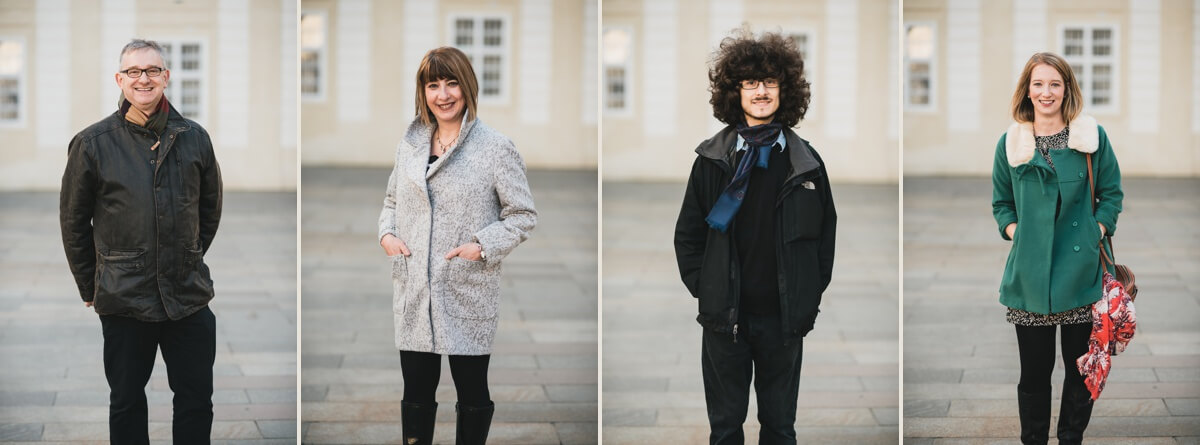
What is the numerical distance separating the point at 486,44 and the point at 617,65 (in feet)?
3.80

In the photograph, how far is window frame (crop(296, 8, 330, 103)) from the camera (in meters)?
5.27

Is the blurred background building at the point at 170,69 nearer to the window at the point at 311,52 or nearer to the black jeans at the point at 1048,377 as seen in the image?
the window at the point at 311,52

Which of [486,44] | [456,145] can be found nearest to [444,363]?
[486,44]

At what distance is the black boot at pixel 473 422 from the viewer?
169 inches

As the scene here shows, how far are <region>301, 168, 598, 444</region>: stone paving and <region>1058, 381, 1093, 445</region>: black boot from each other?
1857 millimetres

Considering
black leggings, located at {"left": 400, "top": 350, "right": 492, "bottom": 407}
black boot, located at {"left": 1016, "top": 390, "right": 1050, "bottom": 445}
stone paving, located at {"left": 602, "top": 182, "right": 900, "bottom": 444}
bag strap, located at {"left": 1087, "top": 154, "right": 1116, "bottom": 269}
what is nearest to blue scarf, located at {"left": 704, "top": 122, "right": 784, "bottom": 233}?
black leggings, located at {"left": 400, "top": 350, "right": 492, "bottom": 407}

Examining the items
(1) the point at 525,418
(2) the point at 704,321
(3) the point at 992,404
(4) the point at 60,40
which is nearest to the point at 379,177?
(4) the point at 60,40

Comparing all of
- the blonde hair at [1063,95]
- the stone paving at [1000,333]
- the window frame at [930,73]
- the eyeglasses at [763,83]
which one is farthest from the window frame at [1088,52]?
the eyeglasses at [763,83]

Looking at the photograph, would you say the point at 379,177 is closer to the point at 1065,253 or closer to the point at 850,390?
the point at 850,390

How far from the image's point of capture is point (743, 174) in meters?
3.84

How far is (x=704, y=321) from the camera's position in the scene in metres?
3.97

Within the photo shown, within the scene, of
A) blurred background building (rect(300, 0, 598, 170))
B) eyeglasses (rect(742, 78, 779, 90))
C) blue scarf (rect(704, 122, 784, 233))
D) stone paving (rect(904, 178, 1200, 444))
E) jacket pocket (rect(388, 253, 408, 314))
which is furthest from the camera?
blurred background building (rect(300, 0, 598, 170))

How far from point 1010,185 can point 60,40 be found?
4.27 meters

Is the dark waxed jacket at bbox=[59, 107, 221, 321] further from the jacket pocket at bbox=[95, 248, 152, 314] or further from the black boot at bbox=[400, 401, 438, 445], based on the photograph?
the black boot at bbox=[400, 401, 438, 445]
